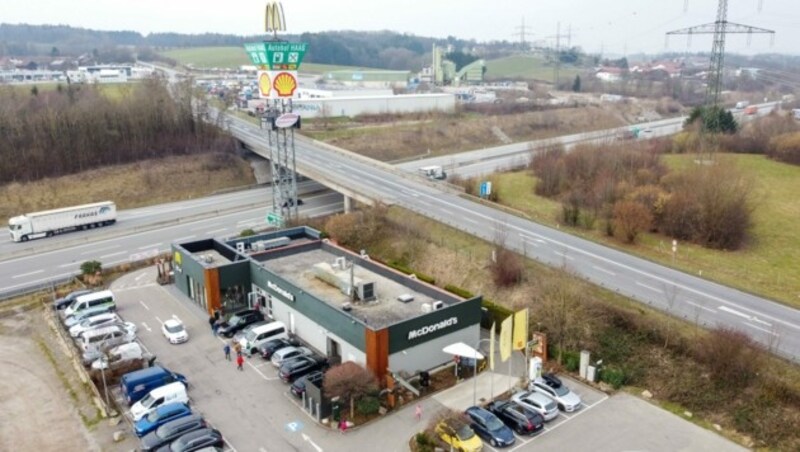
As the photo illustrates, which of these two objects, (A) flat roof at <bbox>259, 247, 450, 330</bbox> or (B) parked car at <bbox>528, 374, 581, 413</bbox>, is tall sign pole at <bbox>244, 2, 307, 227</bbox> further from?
(B) parked car at <bbox>528, 374, 581, 413</bbox>

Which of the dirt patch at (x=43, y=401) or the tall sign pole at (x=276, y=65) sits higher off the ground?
the tall sign pole at (x=276, y=65)

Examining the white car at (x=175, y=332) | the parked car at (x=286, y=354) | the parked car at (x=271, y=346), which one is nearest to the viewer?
the parked car at (x=286, y=354)

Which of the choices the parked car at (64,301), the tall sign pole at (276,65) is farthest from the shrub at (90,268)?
the tall sign pole at (276,65)

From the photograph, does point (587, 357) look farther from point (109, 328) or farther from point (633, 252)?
point (109, 328)

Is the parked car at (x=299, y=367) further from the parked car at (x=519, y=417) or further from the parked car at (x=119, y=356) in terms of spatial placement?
the parked car at (x=519, y=417)

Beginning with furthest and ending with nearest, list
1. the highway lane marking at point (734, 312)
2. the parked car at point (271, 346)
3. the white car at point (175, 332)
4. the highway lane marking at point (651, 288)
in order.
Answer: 1. the highway lane marking at point (651, 288)
2. the white car at point (175, 332)
3. the highway lane marking at point (734, 312)
4. the parked car at point (271, 346)

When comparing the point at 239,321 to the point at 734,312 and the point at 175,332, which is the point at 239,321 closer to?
the point at 175,332

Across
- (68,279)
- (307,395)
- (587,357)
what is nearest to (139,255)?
(68,279)

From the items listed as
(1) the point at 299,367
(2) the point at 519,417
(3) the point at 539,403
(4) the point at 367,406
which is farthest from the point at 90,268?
(3) the point at 539,403
